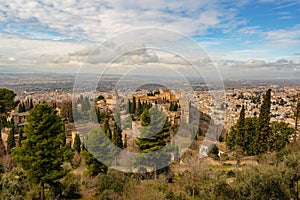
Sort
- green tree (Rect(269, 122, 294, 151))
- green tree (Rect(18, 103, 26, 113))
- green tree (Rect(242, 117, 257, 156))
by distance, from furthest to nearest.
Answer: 1. green tree (Rect(18, 103, 26, 113))
2. green tree (Rect(242, 117, 257, 156))
3. green tree (Rect(269, 122, 294, 151))

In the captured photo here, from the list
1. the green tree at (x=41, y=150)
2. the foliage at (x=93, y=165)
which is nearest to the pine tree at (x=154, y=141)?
the foliage at (x=93, y=165)

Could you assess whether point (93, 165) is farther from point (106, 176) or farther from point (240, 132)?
point (240, 132)

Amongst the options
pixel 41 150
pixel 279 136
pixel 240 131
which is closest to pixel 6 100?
pixel 41 150

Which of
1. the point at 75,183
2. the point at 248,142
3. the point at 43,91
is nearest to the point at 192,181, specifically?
the point at 75,183

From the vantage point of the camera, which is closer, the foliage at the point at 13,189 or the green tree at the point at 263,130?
the foliage at the point at 13,189

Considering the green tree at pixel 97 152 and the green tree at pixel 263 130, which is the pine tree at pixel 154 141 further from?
the green tree at pixel 263 130

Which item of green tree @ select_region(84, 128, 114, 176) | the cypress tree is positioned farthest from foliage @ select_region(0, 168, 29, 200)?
the cypress tree

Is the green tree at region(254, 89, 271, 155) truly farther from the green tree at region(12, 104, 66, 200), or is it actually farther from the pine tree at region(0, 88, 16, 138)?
the pine tree at region(0, 88, 16, 138)
